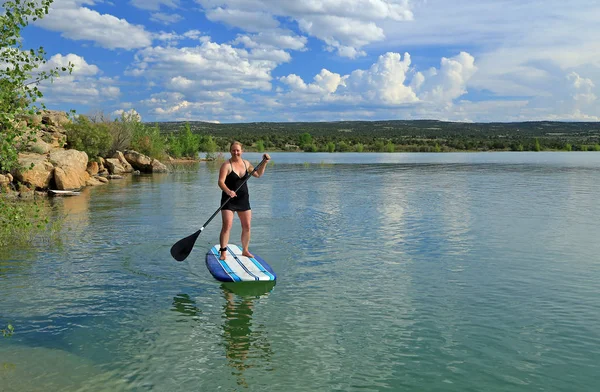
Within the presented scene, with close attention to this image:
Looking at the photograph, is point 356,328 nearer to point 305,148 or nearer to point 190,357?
point 190,357

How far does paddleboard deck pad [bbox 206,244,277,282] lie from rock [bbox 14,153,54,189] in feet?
59.5

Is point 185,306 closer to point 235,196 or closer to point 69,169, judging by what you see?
point 235,196

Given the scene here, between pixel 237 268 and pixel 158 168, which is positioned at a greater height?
pixel 158 168

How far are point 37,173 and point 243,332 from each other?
73.3 feet

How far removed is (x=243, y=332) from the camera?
24.6 feet

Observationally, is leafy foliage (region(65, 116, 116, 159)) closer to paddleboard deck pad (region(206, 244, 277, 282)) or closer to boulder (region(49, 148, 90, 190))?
boulder (region(49, 148, 90, 190))

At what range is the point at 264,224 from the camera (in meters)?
16.9

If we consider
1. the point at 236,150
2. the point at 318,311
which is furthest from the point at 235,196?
the point at 318,311

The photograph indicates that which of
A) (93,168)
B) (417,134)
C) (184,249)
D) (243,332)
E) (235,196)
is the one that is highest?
(417,134)

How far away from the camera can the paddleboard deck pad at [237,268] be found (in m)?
9.57

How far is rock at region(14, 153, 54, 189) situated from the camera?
26016 mm

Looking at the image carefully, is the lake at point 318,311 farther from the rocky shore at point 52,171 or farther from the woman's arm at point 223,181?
the rocky shore at point 52,171

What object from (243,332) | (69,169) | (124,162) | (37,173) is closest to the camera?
(243,332)

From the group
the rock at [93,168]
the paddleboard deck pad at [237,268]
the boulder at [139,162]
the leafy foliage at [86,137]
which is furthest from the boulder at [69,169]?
the paddleboard deck pad at [237,268]
